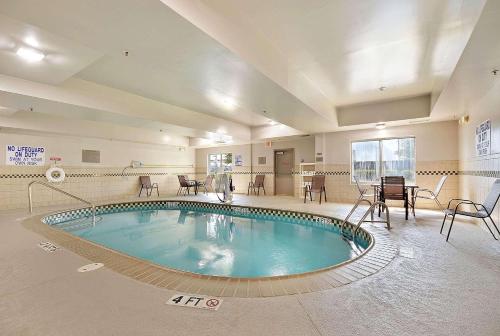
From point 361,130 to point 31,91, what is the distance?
7.08m

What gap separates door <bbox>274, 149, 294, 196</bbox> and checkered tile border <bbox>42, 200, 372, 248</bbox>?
10.2 feet

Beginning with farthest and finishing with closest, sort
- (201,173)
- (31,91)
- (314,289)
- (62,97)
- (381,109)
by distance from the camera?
1. (201,173)
2. (381,109)
3. (62,97)
4. (31,91)
5. (314,289)

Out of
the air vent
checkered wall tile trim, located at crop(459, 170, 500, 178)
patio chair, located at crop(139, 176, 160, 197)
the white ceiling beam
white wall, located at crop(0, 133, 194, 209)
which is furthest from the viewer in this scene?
patio chair, located at crop(139, 176, 160, 197)

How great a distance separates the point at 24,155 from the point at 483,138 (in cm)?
1003

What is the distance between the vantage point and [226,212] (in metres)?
6.58

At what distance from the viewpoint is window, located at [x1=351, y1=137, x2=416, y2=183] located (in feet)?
20.5

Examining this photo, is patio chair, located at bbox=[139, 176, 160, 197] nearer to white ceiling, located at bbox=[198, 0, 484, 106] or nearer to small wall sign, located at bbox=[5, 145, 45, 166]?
small wall sign, located at bbox=[5, 145, 45, 166]

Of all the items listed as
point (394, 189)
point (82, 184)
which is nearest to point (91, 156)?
point (82, 184)

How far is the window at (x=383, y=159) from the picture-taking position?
6240 mm

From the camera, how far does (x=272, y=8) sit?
240cm

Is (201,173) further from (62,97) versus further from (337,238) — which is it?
(337,238)

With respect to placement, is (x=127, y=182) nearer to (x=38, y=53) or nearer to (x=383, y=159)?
(x=38, y=53)

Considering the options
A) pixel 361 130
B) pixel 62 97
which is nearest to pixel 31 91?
pixel 62 97

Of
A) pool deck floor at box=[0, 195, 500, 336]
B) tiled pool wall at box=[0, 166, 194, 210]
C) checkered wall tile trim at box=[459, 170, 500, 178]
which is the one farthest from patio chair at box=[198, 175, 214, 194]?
checkered wall tile trim at box=[459, 170, 500, 178]
